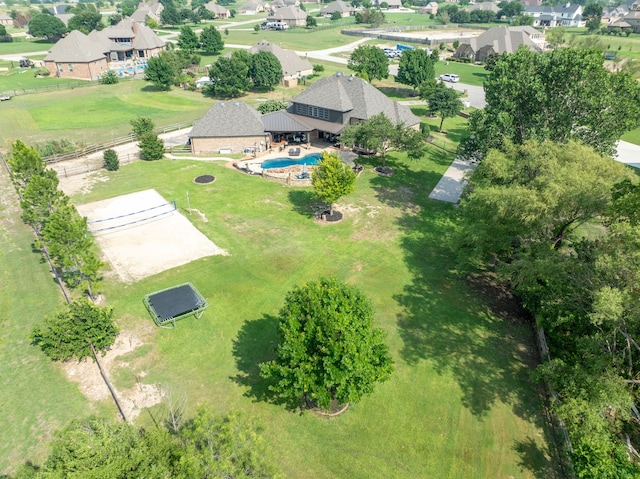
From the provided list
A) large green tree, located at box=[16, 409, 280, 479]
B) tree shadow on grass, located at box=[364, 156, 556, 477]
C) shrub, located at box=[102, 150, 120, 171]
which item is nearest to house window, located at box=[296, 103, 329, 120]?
shrub, located at box=[102, 150, 120, 171]

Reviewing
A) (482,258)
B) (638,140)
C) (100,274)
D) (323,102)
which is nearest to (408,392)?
(482,258)

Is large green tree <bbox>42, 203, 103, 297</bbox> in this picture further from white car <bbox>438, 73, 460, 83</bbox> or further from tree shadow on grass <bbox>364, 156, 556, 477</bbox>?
white car <bbox>438, 73, 460, 83</bbox>

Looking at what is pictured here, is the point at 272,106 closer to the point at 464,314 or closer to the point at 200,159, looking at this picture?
the point at 200,159

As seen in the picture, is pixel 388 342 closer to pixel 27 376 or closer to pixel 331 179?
pixel 331 179

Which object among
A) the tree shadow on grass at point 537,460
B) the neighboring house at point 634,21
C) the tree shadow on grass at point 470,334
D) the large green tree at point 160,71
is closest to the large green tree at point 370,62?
the large green tree at point 160,71

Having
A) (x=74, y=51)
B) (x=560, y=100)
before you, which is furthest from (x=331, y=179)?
(x=74, y=51)

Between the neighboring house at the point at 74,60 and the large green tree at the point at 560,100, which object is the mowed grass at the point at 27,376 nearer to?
the large green tree at the point at 560,100
